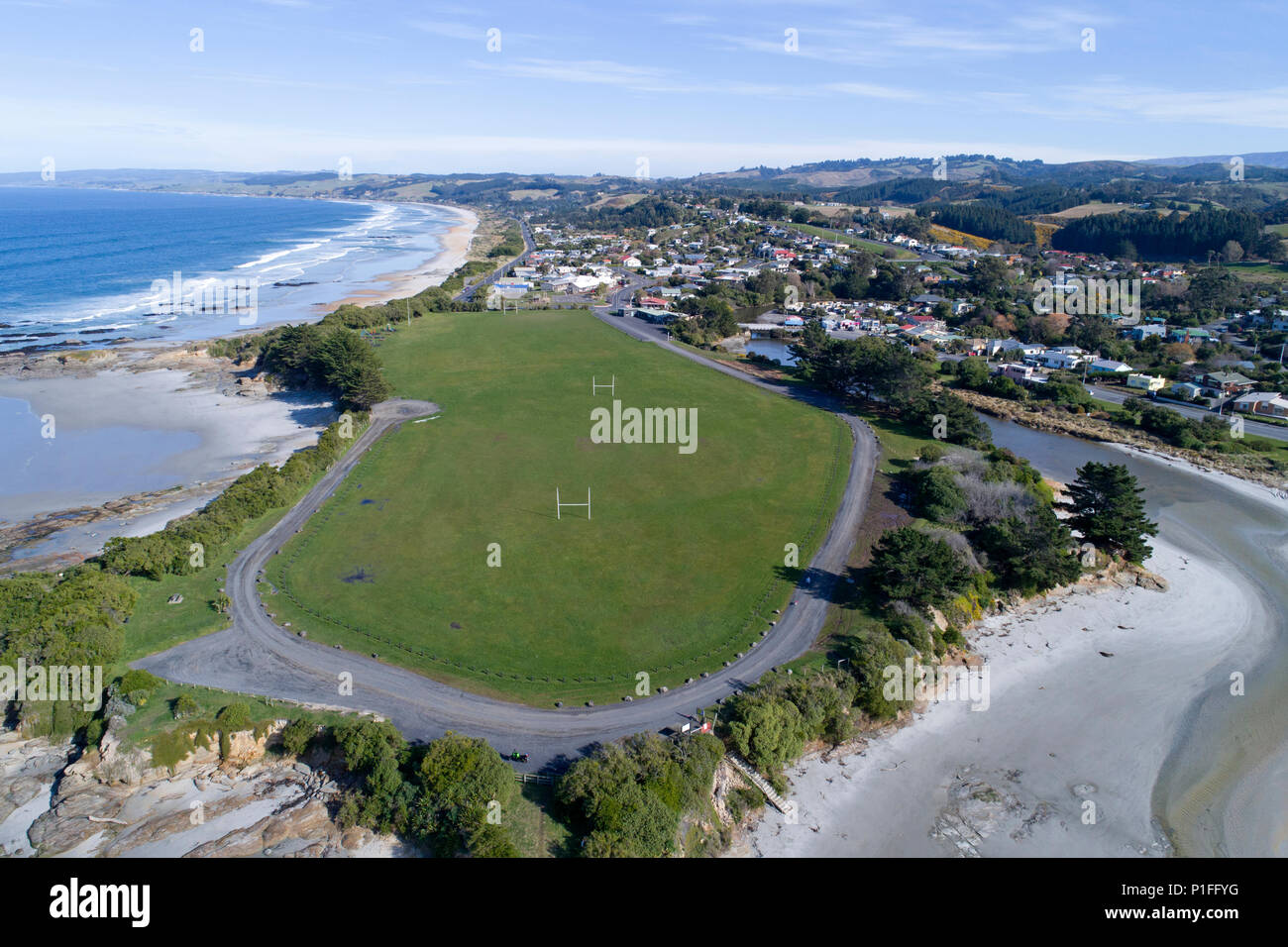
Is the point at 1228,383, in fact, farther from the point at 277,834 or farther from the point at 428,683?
the point at 277,834

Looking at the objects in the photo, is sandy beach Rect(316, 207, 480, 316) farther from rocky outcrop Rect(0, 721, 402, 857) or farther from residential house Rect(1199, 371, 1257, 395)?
residential house Rect(1199, 371, 1257, 395)

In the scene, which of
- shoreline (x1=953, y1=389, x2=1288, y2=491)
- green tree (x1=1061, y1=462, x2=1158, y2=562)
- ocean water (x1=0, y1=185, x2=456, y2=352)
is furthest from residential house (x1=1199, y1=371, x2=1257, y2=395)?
ocean water (x1=0, y1=185, x2=456, y2=352)

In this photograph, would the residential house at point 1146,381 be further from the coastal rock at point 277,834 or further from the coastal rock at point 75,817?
the coastal rock at point 75,817

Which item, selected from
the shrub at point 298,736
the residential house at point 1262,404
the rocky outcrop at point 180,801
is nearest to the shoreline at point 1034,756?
the rocky outcrop at point 180,801

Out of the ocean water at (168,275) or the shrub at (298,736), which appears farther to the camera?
the ocean water at (168,275)

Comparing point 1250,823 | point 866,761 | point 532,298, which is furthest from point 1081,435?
point 532,298

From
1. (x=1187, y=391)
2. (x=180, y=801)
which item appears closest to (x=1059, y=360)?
(x=1187, y=391)
